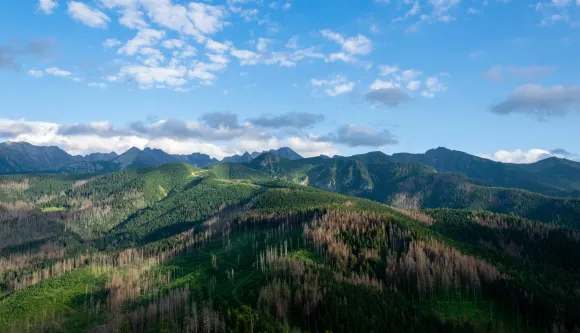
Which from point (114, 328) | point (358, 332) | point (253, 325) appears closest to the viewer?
point (253, 325)

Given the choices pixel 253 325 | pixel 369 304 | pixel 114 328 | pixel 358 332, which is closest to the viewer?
pixel 253 325

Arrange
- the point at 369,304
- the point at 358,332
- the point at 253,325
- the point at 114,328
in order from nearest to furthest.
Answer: the point at 253,325 → the point at 358,332 → the point at 369,304 → the point at 114,328

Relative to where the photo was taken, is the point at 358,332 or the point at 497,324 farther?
the point at 497,324

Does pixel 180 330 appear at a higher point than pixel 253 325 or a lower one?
lower

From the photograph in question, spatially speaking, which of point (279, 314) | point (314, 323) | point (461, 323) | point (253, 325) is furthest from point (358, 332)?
point (461, 323)

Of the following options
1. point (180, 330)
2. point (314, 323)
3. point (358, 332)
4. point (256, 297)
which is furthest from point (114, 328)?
point (358, 332)

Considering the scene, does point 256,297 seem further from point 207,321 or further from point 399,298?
point 399,298

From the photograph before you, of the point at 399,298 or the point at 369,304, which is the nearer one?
the point at 369,304

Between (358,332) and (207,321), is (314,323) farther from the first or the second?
(207,321)

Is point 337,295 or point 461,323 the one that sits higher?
point 337,295
